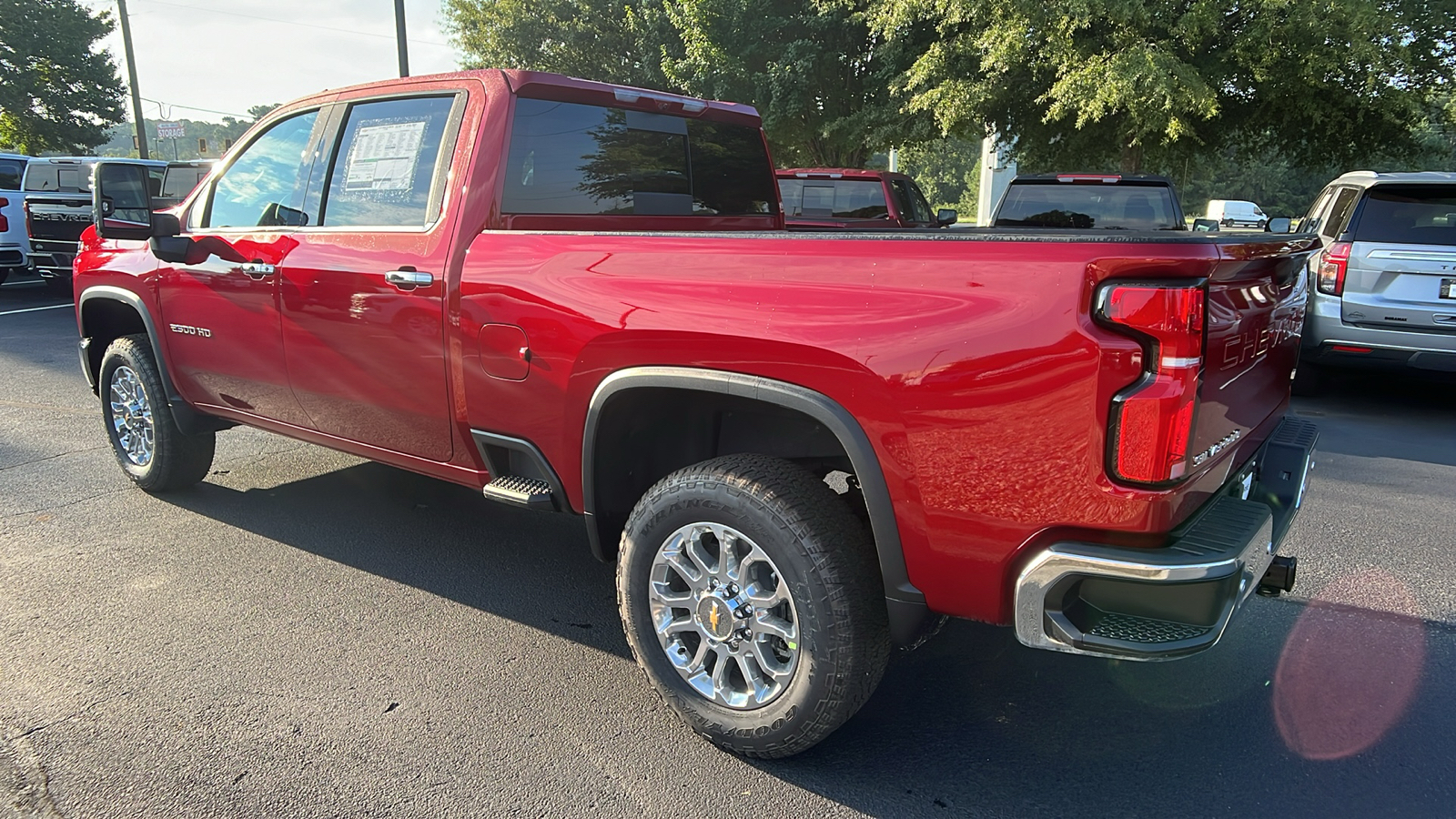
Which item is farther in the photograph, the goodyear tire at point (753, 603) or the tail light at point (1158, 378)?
the goodyear tire at point (753, 603)

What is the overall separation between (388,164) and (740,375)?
→ 6.11 ft

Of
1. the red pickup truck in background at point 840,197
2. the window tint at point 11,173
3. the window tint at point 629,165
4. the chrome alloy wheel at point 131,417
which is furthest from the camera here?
the window tint at point 11,173

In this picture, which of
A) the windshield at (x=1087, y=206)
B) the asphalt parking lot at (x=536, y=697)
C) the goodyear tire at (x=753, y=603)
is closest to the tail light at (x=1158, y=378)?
the goodyear tire at (x=753, y=603)

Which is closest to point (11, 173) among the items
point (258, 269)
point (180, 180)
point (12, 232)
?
point (12, 232)

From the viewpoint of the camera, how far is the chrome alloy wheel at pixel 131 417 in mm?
4727

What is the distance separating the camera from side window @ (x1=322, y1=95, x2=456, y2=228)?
11.1 feet

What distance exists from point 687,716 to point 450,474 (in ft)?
4.27

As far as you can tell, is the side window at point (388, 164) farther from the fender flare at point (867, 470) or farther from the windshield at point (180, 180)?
the windshield at point (180, 180)

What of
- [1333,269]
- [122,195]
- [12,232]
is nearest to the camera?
[122,195]

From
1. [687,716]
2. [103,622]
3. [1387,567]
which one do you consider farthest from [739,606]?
[1387,567]

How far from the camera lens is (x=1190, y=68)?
11.0 metres

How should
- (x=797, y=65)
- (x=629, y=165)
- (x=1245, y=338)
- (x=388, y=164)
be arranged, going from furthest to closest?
1. (x=797, y=65)
2. (x=629, y=165)
3. (x=388, y=164)
4. (x=1245, y=338)

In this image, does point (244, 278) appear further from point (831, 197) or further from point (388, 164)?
point (831, 197)

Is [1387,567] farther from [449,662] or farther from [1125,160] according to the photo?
[1125,160]
